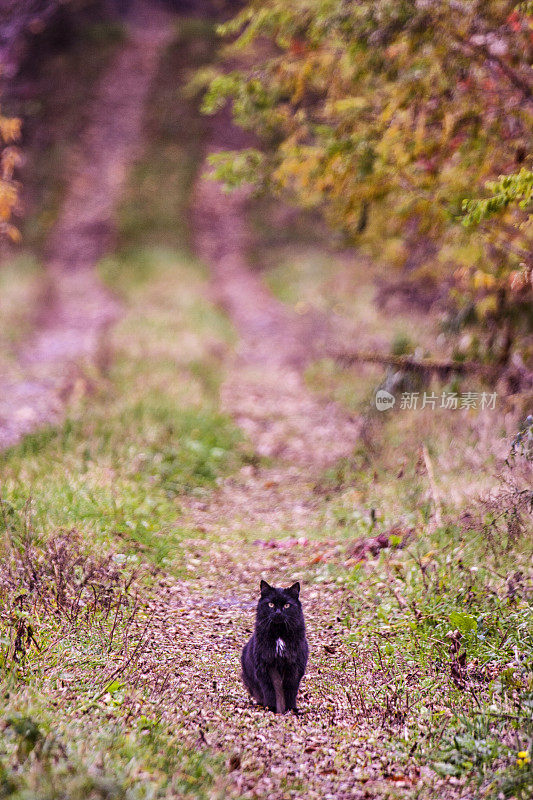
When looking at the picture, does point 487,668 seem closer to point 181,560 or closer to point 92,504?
point 181,560

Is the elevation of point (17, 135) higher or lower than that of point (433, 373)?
higher

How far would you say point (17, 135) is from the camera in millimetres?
7410

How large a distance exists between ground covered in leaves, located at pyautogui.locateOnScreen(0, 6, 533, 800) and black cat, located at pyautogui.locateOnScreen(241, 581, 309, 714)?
13cm

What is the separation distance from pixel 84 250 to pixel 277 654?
19.6 meters

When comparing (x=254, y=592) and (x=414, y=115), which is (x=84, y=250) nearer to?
(x=414, y=115)

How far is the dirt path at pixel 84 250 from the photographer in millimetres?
9938

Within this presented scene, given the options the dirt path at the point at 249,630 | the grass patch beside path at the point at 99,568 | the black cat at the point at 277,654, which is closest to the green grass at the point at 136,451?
the grass patch beside path at the point at 99,568

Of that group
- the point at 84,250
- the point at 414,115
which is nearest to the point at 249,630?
the point at 414,115

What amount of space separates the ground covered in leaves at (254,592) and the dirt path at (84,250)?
939 mm

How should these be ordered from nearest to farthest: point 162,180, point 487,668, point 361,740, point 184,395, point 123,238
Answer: point 361,740 → point 487,668 → point 184,395 → point 123,238 → point 162,180

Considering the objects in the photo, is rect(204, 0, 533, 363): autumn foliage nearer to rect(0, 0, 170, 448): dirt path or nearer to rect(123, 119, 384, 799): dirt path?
rect(123, 119, 384, 799): dirt path

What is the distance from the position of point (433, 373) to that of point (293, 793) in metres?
5.71

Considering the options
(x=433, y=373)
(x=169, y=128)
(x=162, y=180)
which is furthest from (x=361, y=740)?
(x=169, y=128)

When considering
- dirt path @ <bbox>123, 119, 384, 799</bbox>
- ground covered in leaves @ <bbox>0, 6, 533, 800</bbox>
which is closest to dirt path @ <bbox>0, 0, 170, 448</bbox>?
ground covered in leaves @ <bbox>0, 6, 533, 800</bbox>
